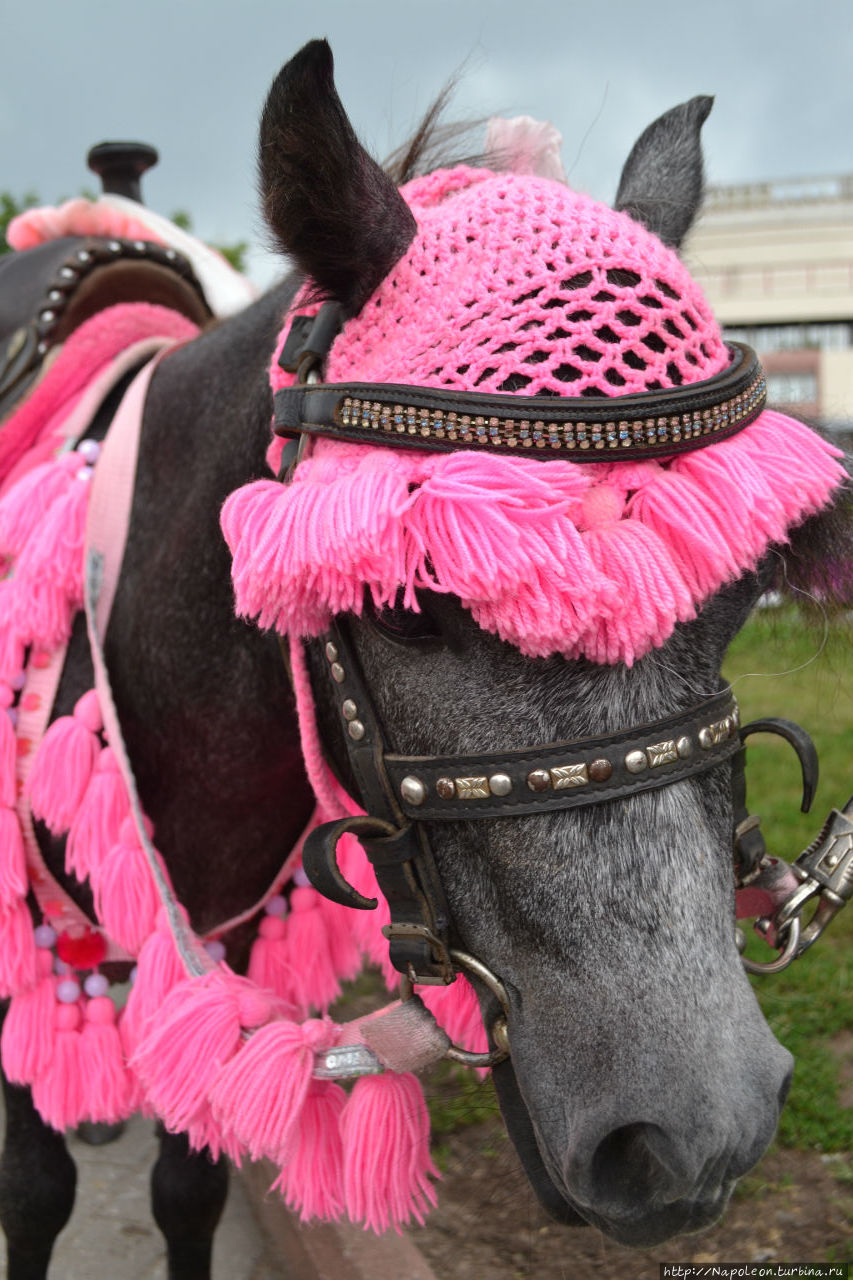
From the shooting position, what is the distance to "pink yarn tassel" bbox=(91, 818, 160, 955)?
183cm

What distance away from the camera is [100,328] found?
2232mm

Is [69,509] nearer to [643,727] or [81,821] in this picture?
[81,821]

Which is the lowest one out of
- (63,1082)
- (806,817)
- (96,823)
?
(806,817)

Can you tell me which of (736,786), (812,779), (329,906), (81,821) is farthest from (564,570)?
(329,906)

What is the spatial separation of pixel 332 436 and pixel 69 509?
0.77 metres

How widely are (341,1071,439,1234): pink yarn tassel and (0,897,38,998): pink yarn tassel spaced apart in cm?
69

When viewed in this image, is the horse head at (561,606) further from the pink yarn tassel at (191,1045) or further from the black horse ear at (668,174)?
the pink yarn tassel at (191,1045)

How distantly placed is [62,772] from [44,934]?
38 centimetres

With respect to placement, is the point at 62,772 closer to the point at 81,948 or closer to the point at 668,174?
the point at 81,948

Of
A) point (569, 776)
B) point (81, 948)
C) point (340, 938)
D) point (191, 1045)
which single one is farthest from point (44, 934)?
point (569, 776)

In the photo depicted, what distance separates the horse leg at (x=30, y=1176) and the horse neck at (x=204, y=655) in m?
0.58

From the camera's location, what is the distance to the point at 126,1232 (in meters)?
2.92

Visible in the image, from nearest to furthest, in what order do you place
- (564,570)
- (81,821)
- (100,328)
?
1. (564,570)
2. (81,821)
3. (100,328)

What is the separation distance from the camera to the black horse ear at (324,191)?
1.25 metres
